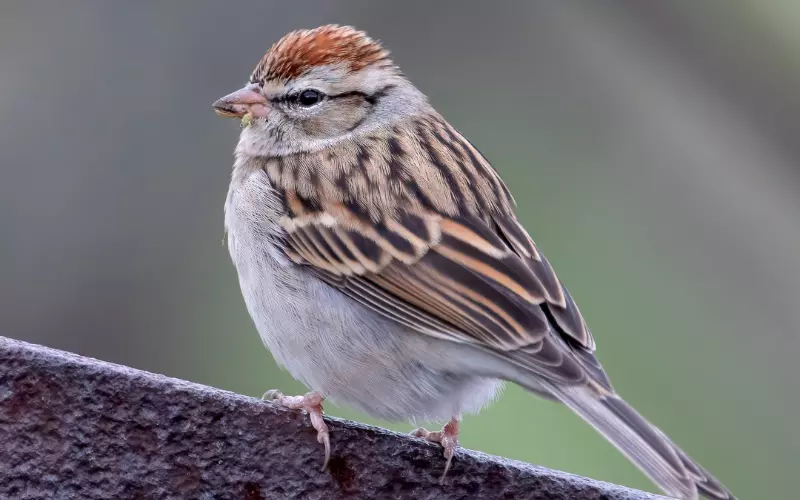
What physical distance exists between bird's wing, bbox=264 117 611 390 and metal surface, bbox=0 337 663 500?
0.43 m

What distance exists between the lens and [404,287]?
272 cm

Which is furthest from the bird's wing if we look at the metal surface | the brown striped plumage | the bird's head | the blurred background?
the blurred background

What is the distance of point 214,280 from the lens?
4.77m

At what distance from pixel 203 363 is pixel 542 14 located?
6.21 feet

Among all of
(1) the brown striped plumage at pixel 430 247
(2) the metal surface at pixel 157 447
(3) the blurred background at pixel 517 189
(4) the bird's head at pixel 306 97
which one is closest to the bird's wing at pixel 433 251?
(1) the brown striped plumage at pixel 430 247

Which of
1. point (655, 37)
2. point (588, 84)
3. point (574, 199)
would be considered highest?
point (655, 37)

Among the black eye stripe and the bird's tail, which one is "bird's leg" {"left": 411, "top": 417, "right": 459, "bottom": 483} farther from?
the black eye stripe

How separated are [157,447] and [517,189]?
2499 millimetres

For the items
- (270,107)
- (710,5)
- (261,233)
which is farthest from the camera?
(710,5)

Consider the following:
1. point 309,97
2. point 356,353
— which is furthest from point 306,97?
point 356,353

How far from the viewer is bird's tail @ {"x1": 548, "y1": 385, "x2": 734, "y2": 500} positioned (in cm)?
221

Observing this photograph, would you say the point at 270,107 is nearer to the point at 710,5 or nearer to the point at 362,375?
the point at 362,375

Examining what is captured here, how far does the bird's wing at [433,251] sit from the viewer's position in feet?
8.41

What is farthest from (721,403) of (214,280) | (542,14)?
(214,280)
